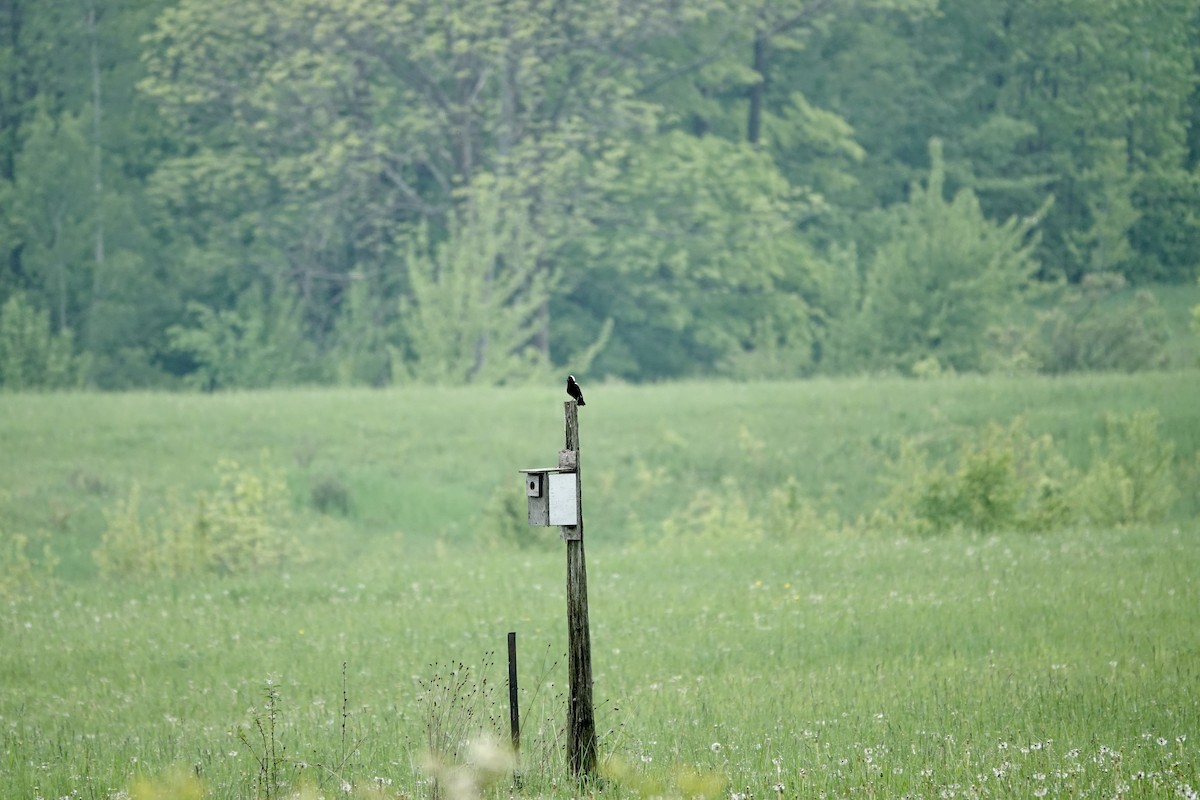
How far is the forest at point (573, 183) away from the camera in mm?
35469

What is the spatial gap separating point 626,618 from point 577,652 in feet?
19.6

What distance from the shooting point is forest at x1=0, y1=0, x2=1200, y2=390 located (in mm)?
35469

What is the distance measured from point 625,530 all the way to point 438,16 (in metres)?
18.8

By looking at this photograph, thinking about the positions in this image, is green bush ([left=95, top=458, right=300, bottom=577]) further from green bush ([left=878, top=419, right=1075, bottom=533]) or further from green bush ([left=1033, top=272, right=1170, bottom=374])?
green bush ([left=1033, top=272, right=1170, bottom=374])

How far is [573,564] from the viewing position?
6.94 m

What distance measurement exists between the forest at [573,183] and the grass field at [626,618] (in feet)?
22.8

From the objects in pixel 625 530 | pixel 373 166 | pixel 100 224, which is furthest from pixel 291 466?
pixel 100 224

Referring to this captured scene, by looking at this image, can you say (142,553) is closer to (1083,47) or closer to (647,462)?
(647,462)

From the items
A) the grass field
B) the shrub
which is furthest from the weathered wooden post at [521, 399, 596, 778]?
the shrub

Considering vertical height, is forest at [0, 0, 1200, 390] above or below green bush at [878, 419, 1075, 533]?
above

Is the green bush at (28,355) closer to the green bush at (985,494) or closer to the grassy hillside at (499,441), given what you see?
the grassy hillside at (499,441)

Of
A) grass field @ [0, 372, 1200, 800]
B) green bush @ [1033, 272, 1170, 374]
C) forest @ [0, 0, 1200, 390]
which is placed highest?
forest @ [0, 0, 1200, 390]

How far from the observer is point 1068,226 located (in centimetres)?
4678

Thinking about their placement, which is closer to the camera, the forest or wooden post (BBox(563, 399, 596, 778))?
wooden post (BBox(563, 399, 596, 778))
